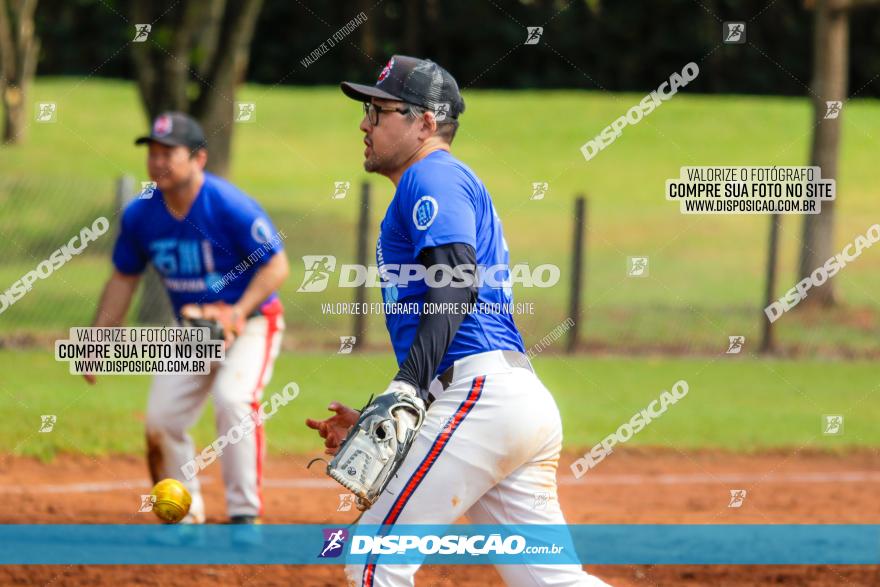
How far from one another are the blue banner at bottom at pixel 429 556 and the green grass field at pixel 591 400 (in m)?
2.92

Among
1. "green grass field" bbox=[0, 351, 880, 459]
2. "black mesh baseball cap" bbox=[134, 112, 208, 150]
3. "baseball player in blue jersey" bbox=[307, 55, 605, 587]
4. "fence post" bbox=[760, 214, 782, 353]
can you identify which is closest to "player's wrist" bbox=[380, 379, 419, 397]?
"baseball player in blue jersey" bbox=[307, 55, 605, 587]

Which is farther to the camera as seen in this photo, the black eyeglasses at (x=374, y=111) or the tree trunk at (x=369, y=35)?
the tree trunk at (x=369, y=35)

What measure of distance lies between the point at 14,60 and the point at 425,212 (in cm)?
2417

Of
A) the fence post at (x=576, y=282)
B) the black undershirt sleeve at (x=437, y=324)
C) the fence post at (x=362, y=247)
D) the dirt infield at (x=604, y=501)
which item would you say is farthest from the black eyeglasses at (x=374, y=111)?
the fence post at (x=576, y=282)

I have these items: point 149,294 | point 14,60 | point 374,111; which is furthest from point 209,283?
point 14,60

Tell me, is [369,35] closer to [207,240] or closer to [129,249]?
[129,249]

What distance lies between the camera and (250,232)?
7.59 metres

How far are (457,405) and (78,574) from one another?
302 centimetres

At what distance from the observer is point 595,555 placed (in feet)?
24.4

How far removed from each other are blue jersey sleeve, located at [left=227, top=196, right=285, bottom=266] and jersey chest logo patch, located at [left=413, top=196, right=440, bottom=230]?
342 cm

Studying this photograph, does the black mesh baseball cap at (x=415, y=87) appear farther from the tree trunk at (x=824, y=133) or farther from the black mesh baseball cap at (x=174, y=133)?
the tree trunk at (x=824, y=133)

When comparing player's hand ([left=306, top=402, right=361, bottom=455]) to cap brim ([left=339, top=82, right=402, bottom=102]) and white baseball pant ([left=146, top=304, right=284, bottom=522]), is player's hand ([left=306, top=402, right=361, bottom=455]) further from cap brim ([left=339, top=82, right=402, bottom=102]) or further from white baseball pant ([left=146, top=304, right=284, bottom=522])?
white baseball pant ([left=146, top=304, right=284, bottom=522])

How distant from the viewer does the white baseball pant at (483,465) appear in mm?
4293

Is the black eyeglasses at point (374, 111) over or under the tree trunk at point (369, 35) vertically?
under
